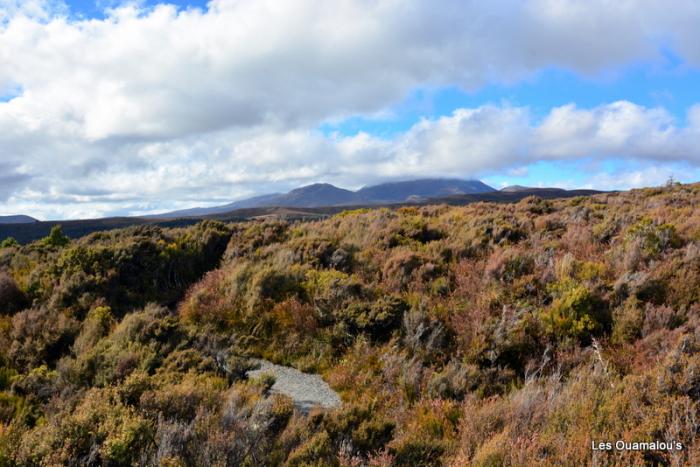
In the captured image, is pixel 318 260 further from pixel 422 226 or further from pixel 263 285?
pixel 422 226

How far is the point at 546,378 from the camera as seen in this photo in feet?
19.7

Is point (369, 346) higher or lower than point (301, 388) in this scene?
higher

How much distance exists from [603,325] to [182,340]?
25.6 feet

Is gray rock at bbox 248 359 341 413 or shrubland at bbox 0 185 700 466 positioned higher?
shrubland at bbox 0 185 700 466

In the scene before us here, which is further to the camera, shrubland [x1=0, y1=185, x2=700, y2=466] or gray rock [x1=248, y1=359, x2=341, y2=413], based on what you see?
gray rock [x1=248, y1=359, x2=341, y2=413]

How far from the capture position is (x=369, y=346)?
782cm

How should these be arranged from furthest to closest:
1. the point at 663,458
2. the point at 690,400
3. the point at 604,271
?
the point at 604,271 < the point at 690,400 < the point at 663,458

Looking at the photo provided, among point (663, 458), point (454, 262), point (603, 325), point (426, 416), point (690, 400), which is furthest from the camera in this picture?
point (454, 262)

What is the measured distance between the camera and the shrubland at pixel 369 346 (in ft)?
14.3

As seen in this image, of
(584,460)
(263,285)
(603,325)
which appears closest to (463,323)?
(603,325)

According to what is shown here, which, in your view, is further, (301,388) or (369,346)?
(369,346)

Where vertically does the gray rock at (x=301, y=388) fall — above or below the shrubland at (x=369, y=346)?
below

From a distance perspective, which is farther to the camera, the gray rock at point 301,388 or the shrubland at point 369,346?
the gray rock at point 301,388

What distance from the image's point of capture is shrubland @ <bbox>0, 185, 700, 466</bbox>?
14.3 feet
